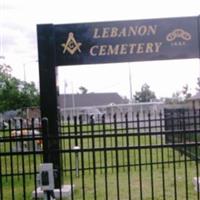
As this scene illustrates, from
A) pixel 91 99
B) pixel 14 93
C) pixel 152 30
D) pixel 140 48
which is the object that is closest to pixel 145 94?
pixel 91 99

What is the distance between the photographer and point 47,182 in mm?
5293

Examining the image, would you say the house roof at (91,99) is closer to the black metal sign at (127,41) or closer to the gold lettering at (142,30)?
the black metal sign at (127,41)

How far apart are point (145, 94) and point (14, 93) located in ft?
195

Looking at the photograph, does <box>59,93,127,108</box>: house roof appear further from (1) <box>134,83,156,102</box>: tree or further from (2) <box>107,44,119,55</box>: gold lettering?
(2) <box>107,44,119,55</box>: gold lettering

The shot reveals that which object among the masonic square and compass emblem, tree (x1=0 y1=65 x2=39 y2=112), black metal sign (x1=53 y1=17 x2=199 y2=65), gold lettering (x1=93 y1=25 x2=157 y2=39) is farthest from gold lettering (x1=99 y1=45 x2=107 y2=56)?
tree (x1=0 y1=65 x2=39 y2=112)

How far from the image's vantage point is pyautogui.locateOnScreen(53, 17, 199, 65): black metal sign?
9.41 metres

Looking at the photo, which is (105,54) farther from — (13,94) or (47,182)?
(13,94)

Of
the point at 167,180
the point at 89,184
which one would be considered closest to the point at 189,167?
the point at 167,180

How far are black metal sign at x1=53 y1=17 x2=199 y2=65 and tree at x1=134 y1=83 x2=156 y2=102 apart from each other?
92.9 m

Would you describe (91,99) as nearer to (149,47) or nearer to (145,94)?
(145,94)

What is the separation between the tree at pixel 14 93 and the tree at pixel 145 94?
44.1 metres

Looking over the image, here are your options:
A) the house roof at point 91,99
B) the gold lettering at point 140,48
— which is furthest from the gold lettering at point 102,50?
the house roof at point 91,99

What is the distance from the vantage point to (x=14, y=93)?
4794 cm

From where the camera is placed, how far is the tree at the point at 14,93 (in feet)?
119
